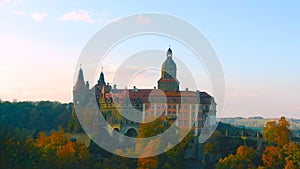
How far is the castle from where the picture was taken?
51.5m

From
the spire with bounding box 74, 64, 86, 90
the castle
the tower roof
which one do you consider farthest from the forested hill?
the castle

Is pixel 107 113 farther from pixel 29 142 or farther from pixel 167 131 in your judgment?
pixel 29 142

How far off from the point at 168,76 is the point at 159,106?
237 inches

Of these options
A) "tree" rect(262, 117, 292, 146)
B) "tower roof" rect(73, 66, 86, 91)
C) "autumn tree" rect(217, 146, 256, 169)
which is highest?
"tower roof" rect(73, 66, 86, 91)

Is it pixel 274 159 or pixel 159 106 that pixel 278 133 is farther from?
pixel 159 106

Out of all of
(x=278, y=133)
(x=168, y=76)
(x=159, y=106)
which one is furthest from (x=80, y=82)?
(x=278, y=133)

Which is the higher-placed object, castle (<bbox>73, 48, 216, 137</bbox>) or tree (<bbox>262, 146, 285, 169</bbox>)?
castle (<bbox>73, 48, 216, 137</bbox>)

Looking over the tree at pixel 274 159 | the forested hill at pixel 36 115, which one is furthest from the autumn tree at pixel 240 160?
the forested hill at pixel 36 115

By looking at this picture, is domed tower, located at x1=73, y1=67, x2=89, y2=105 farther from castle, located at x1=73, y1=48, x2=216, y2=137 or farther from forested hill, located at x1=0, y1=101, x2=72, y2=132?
forested hill, located at x1=0, y1=101, x2=72, y2=132

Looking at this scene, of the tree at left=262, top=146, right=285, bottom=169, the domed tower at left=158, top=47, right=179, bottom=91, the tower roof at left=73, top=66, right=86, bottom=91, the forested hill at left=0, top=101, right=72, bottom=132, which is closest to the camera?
the tree at left=262, top=146, right=285, bottom=169

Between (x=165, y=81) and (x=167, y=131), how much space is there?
50.6 feet

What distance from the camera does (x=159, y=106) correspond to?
5462cm

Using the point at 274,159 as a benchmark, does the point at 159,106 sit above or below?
above

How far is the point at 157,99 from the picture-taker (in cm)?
5534
